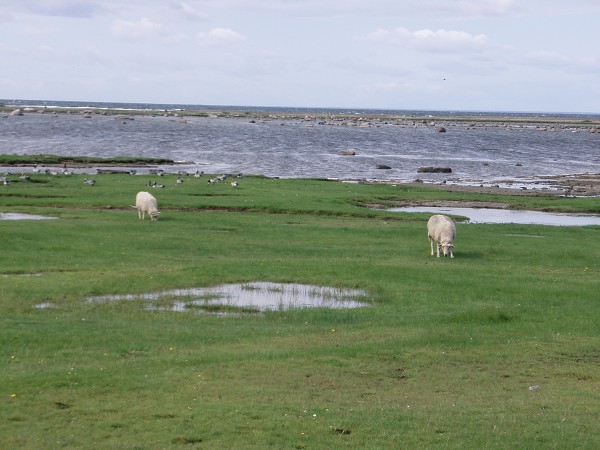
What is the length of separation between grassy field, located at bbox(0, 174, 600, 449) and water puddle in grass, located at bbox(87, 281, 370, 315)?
21.4 inches

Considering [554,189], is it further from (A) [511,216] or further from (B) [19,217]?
(B) [19,217]

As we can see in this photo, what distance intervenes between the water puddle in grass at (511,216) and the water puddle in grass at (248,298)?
22548 mm

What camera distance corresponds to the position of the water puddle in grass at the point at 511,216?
159 feet

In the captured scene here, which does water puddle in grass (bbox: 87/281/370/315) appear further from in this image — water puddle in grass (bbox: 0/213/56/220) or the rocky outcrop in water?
the rocky outcrop in water

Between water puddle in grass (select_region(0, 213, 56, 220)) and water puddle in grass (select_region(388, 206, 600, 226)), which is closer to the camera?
water puddle in grass (select_region(0, 213, 56, 220))

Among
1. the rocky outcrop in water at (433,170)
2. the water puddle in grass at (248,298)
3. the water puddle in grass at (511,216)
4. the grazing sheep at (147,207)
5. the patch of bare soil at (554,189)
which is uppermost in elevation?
the grazing sheep at (147,207)

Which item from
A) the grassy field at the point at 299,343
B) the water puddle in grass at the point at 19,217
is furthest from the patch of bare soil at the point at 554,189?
the water puddle in grass at the point at 19,217

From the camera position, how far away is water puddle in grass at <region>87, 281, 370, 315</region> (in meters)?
24.0

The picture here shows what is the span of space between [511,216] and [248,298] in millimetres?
29624

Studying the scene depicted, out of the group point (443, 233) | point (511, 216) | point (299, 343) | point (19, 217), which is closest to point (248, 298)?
point (299, 343)

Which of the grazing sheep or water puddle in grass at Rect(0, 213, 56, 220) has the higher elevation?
the grazing sheep

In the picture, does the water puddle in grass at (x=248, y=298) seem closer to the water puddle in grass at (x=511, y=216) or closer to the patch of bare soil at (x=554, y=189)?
the water puddle in grass at (x=511, y=216)

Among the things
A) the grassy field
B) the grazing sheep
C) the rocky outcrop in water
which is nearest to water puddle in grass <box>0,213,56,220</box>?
the grassy field

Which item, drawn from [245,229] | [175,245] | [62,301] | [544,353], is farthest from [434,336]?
[245,229]
